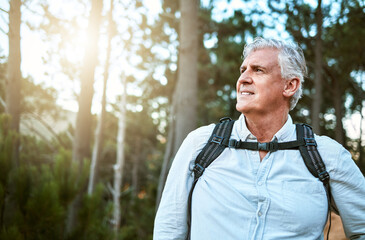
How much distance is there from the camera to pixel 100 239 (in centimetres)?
412

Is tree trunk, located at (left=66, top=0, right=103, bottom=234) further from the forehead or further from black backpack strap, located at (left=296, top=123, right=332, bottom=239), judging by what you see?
black backpack strap, located at (left=296, top=123, right=332, bottom=239)

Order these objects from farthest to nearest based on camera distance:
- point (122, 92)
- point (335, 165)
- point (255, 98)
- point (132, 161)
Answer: point (132, 161) < point (122, 92) < point (255, 98) < point (335, 165)

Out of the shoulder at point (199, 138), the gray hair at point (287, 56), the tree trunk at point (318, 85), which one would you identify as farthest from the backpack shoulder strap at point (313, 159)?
the tree trunk at point (318, 85)

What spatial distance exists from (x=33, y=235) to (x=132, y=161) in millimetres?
24358

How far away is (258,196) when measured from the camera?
1648mm

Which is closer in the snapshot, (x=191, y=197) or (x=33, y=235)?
(x=191, y=197)

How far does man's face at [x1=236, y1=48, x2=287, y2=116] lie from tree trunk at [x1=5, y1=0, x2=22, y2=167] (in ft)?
8.15

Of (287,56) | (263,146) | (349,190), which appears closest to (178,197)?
(263,146)

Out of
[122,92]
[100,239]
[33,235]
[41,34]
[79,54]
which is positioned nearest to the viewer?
[33,235]

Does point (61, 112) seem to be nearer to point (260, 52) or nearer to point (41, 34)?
point (41, 34)

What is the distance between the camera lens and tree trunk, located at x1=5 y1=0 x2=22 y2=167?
335 cm

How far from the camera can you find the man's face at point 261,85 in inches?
74.0

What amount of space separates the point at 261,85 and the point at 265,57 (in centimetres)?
18

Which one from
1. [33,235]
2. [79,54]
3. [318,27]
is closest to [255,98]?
[33,235]
